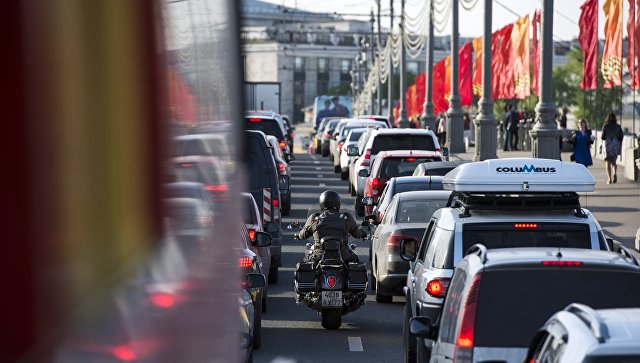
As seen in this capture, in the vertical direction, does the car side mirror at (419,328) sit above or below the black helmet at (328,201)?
above

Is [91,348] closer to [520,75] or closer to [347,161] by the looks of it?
[347,161]

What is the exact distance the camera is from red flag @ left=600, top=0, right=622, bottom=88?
130 feet

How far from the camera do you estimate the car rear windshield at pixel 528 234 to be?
11000mm

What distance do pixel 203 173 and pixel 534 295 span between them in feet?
15.8

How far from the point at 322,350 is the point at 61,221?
1218 cm

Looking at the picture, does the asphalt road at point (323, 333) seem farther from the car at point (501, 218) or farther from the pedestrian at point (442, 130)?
the pedestrian at point (442, 130)

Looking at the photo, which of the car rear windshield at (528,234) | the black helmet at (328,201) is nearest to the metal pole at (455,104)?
the black helmet at (328,201)

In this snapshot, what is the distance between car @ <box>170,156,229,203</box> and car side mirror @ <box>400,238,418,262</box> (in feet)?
30.5

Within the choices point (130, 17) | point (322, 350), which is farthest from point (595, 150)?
point (130, 17)

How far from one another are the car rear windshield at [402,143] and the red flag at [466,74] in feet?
104

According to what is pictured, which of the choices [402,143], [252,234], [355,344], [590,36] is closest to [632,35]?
[590,36]

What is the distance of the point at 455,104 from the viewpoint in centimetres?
5469

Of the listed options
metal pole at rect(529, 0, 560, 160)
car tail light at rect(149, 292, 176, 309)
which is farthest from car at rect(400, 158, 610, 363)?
metal pole at rect(529, 0, 560, 160)

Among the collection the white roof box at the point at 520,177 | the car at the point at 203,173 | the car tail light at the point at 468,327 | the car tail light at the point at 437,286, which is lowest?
the car tail light at the point at 437,286
